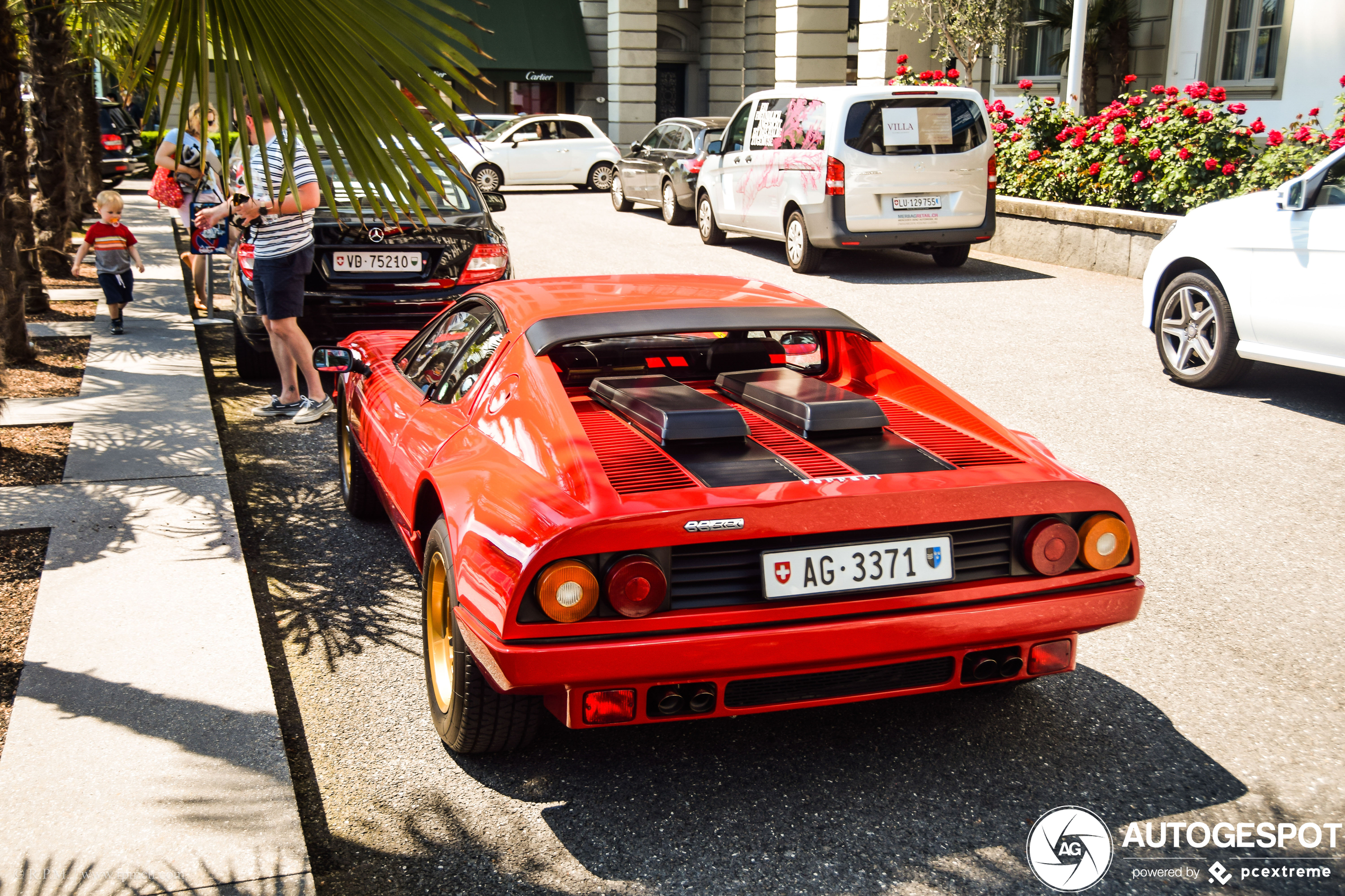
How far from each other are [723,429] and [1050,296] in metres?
9.18

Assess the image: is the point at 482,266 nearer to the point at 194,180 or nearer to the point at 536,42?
the point at 194,180

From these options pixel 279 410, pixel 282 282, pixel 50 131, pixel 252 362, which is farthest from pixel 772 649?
pixel 50 131

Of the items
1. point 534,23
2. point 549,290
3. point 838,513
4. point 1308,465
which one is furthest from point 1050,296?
point 534,23

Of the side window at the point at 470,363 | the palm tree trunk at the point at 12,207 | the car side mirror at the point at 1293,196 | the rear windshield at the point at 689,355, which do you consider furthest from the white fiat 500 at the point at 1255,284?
the palm tree trunk at the point at 12,207

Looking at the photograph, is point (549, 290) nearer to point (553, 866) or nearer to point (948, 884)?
point (553, 866)

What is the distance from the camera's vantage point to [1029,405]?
7492 mm

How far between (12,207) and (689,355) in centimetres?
539

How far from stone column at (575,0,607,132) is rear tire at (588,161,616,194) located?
36.9 ft

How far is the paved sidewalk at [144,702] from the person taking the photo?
8.91ft

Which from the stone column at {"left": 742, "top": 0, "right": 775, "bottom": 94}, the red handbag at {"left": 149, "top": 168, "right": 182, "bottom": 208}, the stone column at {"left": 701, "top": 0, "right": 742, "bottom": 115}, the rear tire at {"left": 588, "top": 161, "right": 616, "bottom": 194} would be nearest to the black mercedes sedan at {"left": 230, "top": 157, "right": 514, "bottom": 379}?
the red handbag at {"left": 149, "top": 168, "right": 182, "bottom": 208}

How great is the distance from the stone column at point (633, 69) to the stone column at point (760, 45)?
10.4 feet

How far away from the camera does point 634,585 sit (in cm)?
279

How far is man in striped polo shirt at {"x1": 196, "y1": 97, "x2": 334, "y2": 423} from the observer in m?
6.80

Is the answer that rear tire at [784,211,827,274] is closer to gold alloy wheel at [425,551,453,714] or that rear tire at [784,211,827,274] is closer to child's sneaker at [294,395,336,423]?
child's sneaker at [294,395,336,423]
